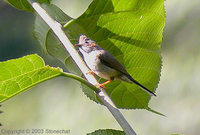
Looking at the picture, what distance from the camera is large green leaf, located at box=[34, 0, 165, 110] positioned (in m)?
1.72

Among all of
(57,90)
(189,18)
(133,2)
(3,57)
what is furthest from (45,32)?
(3,57)

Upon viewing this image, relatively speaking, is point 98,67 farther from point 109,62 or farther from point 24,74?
point 24,74

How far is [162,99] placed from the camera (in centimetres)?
441

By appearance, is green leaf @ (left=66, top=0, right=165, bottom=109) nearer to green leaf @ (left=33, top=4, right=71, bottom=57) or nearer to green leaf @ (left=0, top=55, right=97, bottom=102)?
green leaf @ (left=33, top=4, right=71, bottom=57)

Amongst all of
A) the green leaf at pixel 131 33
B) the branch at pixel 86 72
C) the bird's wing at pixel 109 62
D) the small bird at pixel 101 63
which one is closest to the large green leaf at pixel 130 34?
the green leaf at pixel 131 33

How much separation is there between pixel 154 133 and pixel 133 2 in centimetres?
263

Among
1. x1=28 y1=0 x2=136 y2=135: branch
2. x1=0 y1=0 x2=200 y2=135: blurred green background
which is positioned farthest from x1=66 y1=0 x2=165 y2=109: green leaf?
x1=0 y1=0 x2=200 y2=135: blurred green background

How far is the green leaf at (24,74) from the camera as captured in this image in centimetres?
130

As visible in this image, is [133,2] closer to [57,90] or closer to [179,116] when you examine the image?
[179,116]

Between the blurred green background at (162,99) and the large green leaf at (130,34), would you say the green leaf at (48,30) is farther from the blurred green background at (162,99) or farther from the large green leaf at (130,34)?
the blurred green background at (162,99)

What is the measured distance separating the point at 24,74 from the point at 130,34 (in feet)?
2.06

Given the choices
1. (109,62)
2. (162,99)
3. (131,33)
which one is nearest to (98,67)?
(109,62)

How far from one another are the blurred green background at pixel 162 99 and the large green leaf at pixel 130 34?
2.33 metres

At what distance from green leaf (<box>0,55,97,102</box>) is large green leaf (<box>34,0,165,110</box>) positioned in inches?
16.9
